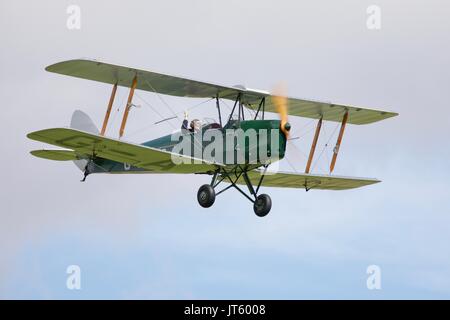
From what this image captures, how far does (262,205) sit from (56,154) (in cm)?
533

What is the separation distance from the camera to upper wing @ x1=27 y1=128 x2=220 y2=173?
69.8ft

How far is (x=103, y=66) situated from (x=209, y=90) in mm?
2682

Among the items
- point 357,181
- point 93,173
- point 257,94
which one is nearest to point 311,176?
point 357,181

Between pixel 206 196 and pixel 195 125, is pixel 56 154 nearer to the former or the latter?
pixel 195 125

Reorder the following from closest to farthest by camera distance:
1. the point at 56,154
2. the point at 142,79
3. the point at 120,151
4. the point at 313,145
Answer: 1. the point at 120,151
2. the point at 142,79
3. the point at 56,154
4. the point at 313,145

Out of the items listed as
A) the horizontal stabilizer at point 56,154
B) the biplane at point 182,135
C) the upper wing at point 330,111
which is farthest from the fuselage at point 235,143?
the horizontal stabilizer at point 56,154

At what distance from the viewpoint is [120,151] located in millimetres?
22391

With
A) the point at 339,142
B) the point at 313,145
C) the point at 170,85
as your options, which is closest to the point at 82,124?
the point at 170,85

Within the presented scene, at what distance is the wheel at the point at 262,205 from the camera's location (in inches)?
925

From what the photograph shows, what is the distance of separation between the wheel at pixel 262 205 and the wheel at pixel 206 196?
1.28 meters

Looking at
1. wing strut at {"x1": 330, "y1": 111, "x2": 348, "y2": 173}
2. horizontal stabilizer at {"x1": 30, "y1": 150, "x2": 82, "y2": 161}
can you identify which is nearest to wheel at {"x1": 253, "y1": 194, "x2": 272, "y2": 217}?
wing strut at {"x1": 330, "y1": 111, "x2": 348, "y2": 173}

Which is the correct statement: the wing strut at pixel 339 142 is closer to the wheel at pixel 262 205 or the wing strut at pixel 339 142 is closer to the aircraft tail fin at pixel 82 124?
the wheel at pixel 262 205

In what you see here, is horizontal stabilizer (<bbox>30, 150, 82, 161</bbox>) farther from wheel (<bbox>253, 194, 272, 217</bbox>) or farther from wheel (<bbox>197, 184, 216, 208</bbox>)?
wheel (<bbox>253, 194, 272, 217</bbox>)

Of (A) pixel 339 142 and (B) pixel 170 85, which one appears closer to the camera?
(B) pixel 170 85
